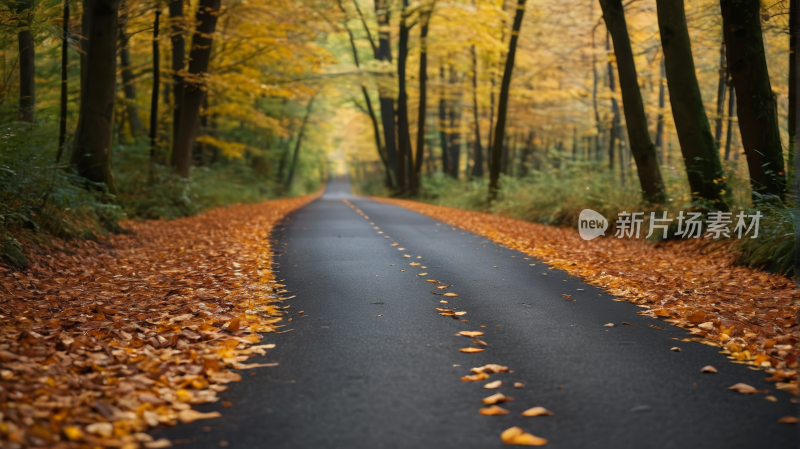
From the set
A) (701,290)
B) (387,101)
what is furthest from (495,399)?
(387,101)

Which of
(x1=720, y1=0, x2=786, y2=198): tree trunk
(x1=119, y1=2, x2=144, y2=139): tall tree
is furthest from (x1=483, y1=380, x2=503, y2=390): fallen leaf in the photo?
(x1=119, y1=2, x2=144, y2=139): tall tree

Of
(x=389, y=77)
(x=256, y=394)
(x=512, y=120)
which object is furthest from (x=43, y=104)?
(x=512, y=120)

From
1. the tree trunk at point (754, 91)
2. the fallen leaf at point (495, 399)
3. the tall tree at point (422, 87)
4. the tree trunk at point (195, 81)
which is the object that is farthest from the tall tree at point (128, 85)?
the fallen leaf at point (495, 399)

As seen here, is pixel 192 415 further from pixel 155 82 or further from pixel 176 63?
pixel 176 63

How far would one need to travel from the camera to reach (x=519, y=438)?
10.1ft

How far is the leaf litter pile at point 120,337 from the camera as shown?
3.17 m

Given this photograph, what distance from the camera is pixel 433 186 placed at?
30.7 meters

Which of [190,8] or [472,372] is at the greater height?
[190,8]

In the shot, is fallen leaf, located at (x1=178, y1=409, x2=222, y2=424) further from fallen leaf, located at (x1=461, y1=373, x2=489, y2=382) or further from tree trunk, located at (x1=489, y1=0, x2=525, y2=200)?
tree trunk, located at (x1=489, y1=0, x2=525, y2=200)

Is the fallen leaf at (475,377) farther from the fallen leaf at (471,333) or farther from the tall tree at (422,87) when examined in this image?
the tall tree at (422,87)

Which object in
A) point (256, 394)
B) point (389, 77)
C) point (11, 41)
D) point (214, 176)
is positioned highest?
point (389, 77)

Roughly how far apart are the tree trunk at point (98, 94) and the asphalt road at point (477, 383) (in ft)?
24.6

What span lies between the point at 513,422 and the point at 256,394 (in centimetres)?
160

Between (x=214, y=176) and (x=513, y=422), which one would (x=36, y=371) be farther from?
(x=214, y=176)
